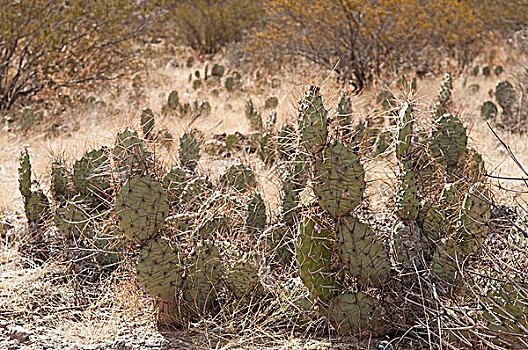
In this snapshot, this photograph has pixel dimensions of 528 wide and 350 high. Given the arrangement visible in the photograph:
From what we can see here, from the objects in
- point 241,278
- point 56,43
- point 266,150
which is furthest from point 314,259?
point 56,43

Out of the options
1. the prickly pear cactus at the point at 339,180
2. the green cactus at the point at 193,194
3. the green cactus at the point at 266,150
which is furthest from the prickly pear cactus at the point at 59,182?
the prickly pear cactus at the point at 339,180

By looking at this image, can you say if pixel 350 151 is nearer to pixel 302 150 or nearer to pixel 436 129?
pixel 302 150

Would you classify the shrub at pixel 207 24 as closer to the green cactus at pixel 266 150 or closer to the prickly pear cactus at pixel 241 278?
the green cactus at pixel 266 150

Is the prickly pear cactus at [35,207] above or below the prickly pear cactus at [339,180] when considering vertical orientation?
below

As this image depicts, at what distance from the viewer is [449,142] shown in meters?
3.66

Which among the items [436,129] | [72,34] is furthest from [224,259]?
[72,34]

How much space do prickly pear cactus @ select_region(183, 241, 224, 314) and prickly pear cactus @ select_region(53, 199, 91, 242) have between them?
945mm

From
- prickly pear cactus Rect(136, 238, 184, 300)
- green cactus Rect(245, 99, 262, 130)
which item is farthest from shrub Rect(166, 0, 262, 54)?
prickly pear cactus Rect(136, 238, 184, 300)

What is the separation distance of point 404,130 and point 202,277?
120 cm

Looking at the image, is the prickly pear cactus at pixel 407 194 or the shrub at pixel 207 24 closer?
the prickly pear cactus at pixel 407 194

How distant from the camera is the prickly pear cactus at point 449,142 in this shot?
3.64 metres

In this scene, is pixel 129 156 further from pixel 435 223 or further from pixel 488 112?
pixel 488 112

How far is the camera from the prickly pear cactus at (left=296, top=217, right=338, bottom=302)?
2611 millimetres

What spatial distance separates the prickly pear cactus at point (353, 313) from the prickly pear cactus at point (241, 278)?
1.38ft
